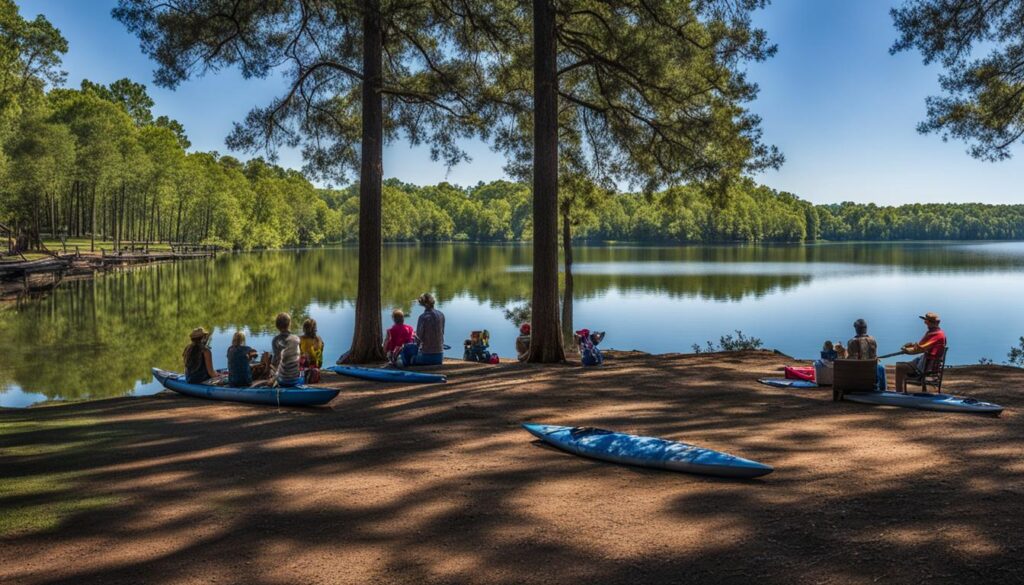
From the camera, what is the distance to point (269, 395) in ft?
31.9

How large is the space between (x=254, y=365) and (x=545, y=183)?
20.8 feet

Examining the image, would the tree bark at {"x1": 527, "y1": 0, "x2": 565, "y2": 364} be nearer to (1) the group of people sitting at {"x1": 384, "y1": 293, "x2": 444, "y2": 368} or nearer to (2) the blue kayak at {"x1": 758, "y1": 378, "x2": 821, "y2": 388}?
(1) the group of people sitting at {"x1": 384, "y1": 293, "x2": 444, "y2": 368}

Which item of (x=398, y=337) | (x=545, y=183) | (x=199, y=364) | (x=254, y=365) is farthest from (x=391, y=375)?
(x=545, y=183)

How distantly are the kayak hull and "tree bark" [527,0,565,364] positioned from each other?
6.03 metres

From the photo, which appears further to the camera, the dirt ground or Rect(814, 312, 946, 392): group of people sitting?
Rect(814, 312, 946, 392): group of people sitting

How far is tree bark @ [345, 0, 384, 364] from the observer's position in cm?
1388

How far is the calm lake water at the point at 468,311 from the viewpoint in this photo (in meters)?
20.2

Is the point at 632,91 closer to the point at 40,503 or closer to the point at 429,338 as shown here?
the point at 429,338

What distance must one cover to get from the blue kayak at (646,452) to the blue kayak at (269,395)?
3.26m

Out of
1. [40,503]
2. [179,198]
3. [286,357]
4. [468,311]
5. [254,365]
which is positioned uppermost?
[179,198]

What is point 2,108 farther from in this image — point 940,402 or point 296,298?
point 940,402

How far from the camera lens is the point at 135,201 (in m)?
67.1

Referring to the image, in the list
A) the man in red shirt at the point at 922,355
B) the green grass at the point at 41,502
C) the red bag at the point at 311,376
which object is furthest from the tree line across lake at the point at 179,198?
the green grass at the point at 41,502

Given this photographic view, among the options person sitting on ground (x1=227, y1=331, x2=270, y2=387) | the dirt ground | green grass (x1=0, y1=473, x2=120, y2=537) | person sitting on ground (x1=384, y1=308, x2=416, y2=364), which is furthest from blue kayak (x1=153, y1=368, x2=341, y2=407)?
person sitting on ground (x1=384, y1=308, x2=416, y2=364)
